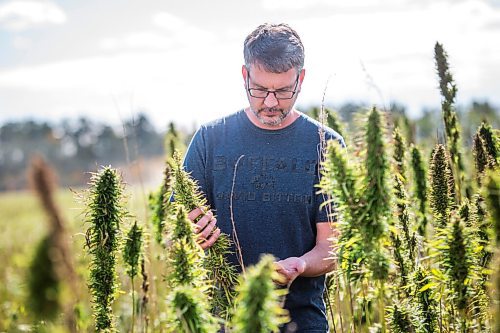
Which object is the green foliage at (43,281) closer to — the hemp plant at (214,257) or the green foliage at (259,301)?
the green foliage at (259,301)

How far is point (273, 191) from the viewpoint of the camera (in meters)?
5.13

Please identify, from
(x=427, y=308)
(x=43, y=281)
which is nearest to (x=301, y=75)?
(x=427, y=308)

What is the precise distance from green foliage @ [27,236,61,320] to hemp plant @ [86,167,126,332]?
1.75 metres

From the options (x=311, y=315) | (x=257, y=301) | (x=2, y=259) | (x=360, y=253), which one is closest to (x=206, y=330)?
(x=257, y=301)

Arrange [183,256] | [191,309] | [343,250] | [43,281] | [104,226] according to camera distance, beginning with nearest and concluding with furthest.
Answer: [43,281] → [191,309] → [183,256] → [343,250] → [104,226]

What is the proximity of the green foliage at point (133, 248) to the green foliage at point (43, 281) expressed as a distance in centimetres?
193

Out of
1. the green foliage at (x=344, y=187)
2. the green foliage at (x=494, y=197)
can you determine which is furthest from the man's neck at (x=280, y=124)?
the green foliage at (x=494, y=197)

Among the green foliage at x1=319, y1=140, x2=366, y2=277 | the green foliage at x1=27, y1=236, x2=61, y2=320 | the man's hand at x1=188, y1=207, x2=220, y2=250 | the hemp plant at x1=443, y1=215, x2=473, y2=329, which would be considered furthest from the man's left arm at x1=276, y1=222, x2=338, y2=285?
the green foliage at x1=27, y1=236, x2=61, y2=320

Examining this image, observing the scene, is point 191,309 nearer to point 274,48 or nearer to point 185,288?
point 185,288

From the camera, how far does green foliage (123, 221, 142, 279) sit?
143 inches

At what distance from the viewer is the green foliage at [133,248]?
11.9ft

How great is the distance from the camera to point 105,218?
11.5ft

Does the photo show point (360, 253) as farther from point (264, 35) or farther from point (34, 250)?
point (264, 35)

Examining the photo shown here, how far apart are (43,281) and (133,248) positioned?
200cm
